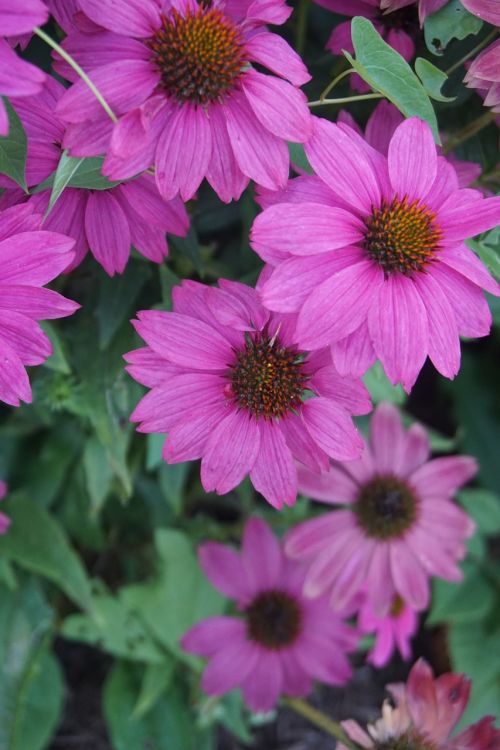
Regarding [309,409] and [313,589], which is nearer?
[309,409]

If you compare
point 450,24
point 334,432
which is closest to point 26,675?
point 334,432

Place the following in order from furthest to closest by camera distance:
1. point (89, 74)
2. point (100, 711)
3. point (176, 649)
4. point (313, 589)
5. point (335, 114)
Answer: point (100, 711) < point (176, 649) < point (313, 589) < point (335, 114) < point (89, 74)

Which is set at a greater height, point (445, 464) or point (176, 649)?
point (445, 464)

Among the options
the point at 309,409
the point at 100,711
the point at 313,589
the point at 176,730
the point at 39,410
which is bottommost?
the point at 100,711

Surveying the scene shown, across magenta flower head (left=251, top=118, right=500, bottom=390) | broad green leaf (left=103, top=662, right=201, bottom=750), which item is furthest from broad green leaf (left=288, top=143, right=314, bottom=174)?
broad green leaf (left=103, top=662, right=201, bottom=750)

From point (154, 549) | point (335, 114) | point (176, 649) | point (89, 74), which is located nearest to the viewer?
point (89, 74)

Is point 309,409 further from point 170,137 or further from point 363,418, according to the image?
point 363,418

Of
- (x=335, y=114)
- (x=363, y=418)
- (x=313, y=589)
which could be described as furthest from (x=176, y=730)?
(x=335, y=114)

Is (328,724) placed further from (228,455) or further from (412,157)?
(412,157)
